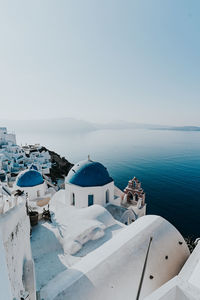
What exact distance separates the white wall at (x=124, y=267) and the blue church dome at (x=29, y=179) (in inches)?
427

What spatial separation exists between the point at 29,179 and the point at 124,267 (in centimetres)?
1232

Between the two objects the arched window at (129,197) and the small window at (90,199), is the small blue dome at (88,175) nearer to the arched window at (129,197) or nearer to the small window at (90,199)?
the small window at (90,199)

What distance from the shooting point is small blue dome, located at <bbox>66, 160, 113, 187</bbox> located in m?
12.0

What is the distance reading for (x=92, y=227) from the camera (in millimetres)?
7746

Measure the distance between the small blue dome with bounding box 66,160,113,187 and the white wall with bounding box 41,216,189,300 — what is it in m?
5.34

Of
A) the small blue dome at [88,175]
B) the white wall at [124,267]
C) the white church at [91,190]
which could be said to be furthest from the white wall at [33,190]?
the white wall at [124,267]

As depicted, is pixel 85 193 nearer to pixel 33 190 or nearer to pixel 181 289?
pixel 33 190

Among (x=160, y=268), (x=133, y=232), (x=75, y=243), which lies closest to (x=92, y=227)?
(x=75, y=243)

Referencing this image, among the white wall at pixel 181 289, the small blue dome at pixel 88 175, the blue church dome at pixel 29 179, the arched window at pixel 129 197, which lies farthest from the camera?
the arched window at pixel 129 197

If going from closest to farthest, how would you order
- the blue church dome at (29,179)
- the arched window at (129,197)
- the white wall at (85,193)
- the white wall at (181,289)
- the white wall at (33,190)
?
the white wall at (181,289) < the white wall at (85,193) < the white wall at (33,190) < the blue church dome at (29,179) < the arched window at (129,197)

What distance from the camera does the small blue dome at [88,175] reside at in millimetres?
12031

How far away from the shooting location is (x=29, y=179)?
586 inches

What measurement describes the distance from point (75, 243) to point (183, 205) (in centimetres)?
2622

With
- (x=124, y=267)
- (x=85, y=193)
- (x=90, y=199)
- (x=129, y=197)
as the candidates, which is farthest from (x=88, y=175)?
(x=129, y=197)
